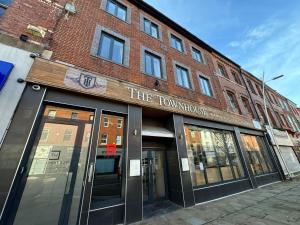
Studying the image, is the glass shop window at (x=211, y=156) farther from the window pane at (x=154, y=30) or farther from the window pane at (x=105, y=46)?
the window pane at (x=154, y=30)

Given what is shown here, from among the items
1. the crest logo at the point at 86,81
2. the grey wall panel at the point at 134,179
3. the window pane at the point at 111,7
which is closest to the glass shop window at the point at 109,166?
the grey wall panel at the point at 134,179

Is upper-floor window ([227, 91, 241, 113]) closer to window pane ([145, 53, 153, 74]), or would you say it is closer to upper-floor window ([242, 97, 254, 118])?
upper-floor window ([242, 97, 254, 118])

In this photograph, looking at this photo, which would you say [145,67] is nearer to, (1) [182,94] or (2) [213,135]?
(1) [182,94]

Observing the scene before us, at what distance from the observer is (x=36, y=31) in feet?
16.5

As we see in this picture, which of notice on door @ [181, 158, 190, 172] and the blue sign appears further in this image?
notice on door @ [181, 158, 190, 172]

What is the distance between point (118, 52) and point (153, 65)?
7.19 feet

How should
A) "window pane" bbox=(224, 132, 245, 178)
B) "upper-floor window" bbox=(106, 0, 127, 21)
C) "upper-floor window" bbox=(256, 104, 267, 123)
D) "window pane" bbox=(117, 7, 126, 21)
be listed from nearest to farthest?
"upper-floor window" bbox=(106, 0, 127, 21) → "window pane" bbox=(117, 7, 126, 21) → "window pane" bbox=(224, 132, 245, 178) → "upper-floor window" bbox=(256, 104, 267, 123)

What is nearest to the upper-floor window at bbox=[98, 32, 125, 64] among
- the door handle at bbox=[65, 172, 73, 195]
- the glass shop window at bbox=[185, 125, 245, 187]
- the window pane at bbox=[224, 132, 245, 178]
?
the door handle at bbox=[65, 172, 73, 195]

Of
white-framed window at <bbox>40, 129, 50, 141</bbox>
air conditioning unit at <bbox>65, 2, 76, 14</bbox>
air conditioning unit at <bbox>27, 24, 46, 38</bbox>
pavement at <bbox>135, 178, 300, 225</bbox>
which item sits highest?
air conditioning unit at <bbox>65, 2, 76, 14</bbox>

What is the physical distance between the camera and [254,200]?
6543 mm

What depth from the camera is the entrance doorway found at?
6445 mm

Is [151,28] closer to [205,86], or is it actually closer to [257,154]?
[205,86]

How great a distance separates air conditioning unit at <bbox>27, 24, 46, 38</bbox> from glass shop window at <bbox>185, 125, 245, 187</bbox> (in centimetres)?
753

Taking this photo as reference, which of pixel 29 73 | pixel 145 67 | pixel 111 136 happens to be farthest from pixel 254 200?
pixel 29 73
